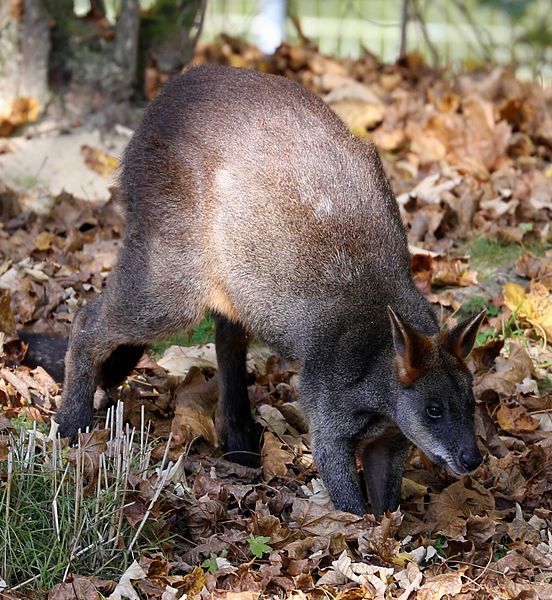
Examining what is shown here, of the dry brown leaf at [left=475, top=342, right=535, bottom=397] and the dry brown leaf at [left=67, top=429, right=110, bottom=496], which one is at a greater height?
the dry brown leaf at [left=67, top=429, right=110, bottom=496]

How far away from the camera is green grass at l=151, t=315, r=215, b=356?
673 cm

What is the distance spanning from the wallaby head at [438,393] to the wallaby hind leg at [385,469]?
0.33 meters

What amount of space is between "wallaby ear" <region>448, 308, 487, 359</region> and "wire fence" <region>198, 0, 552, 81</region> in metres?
6.73

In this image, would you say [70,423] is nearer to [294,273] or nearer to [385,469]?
[294,273]

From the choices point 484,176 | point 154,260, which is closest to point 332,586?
point 154,260

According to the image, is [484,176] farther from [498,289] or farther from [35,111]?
[35,111]

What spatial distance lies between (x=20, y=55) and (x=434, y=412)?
5.38 meters

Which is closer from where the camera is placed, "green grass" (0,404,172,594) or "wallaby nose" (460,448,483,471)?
"green grass" (0,404,172,594)

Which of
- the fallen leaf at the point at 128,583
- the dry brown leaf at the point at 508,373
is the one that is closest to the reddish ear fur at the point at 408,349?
the dry brown leaf at the point at 508,373

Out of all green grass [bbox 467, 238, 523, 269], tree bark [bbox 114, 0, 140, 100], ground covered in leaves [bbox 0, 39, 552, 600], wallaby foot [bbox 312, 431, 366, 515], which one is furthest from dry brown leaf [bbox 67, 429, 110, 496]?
tree bark [bbox 114, 0, 140, 100]

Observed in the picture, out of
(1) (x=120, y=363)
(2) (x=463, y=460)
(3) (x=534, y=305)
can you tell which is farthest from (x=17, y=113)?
(2) (x=463, y=460)

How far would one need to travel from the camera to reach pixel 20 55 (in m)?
8.74

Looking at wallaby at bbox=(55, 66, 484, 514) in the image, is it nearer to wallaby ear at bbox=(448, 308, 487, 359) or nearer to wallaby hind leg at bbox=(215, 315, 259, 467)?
wallaby ear at bbox=(448, 308, 487, 359)

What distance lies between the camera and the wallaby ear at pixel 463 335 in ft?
16.1
